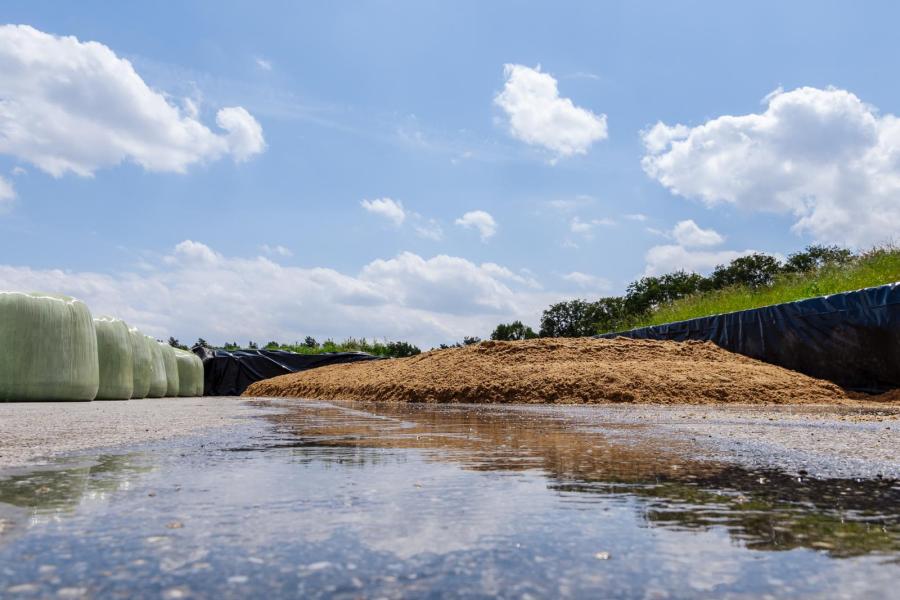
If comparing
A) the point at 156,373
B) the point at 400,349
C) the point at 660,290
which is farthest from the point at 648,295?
the point at 156,373

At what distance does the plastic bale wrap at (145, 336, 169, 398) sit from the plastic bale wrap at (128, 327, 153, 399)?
44 centimetres

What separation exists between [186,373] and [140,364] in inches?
204

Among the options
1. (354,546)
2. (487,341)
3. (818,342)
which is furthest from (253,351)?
(354,546)

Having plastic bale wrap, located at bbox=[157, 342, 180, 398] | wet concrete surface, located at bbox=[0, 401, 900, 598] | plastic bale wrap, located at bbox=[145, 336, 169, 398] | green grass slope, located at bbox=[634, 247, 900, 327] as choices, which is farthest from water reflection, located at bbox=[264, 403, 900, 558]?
plastic bale wrap, located at bbox=[157, 342, 180, 398]

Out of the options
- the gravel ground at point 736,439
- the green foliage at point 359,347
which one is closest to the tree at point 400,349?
the green foliage at point 359,347

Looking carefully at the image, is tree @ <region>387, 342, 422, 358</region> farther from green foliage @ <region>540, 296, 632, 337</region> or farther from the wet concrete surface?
the wet concrete surface

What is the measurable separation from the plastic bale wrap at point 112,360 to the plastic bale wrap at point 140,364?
1512 mm

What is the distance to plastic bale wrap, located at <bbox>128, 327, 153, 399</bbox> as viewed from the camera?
12820 mm

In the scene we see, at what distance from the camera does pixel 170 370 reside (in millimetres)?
16078

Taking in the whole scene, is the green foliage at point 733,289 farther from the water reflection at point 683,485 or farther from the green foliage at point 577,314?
the water reflection at point 683,485

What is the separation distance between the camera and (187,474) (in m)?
2.09

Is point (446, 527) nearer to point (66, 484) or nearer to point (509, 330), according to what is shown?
point (66, 484)

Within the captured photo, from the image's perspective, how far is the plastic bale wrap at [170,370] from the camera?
15922mm

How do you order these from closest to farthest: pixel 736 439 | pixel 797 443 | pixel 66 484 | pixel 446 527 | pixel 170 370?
pixel 446 527 < pixel 66 484 < pixel 797 443 < pixel 736 439 < pixel 170 370
